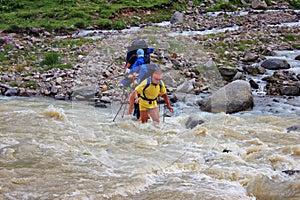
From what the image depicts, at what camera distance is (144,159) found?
23.4 ft

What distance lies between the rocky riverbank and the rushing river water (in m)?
0.65

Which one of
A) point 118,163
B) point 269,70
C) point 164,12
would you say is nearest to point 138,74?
point 118,163

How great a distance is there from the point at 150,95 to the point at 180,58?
1.17 metres

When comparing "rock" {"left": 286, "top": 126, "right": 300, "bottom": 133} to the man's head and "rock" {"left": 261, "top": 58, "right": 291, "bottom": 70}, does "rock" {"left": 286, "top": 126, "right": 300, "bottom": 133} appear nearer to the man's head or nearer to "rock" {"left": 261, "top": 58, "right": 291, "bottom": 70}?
the man's head

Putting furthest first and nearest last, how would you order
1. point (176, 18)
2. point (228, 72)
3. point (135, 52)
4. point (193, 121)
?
point (176, 18) < point (228, 72) < point (193, 121) < point (135, 52)

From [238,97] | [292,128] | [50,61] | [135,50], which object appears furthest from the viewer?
[50,61]

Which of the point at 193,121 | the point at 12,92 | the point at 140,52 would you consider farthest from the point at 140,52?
the point at 12,92

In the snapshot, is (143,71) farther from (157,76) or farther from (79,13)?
(79,13)

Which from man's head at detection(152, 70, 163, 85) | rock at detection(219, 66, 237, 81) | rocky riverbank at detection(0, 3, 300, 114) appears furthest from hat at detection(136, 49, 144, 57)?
rock at detection(219, 66, 237, 81)

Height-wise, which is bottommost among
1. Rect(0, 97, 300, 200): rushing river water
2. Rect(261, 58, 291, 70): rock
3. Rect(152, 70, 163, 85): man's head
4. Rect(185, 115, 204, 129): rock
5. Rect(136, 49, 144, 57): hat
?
Rect(0, 97, 300, 200): rushing river water

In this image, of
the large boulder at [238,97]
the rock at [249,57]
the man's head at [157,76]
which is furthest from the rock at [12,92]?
the rock at [249,57]

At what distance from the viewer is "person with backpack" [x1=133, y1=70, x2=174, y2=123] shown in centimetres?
644

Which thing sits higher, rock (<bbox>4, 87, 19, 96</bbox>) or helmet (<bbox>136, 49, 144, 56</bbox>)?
helmet (<bbox>136, 49, 144, 56</bbox>)

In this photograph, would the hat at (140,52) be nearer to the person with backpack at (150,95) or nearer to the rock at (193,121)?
the person with backpack at (150,95)
